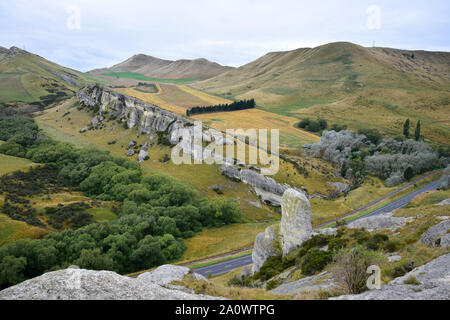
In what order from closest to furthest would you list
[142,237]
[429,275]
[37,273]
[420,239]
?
[429,275] < [420,239] < [37,273] < [142,237]

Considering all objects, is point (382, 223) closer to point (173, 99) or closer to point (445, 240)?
point (445, 240)

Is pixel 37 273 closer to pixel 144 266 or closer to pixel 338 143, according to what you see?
pixel 144 266

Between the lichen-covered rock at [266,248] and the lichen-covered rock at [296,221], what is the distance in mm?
1977

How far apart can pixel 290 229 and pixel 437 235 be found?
12.7m

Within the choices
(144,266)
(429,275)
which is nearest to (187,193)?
(144,266)

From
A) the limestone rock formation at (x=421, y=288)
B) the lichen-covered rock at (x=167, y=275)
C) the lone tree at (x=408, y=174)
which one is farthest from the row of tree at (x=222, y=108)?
the limestone rock formation at (x=421, y=288)

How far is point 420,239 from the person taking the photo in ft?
69.7

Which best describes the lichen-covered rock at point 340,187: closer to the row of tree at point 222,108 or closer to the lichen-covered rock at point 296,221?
the lichen-covered rock at point 296,221

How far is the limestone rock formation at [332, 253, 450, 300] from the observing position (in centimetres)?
1200

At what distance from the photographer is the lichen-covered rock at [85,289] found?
41.2 ft

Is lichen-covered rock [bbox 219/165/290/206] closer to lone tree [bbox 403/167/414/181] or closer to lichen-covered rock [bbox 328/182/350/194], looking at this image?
lichen-covered rock [bbox 328/182/350/194]

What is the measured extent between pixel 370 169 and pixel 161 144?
72231 millimetres

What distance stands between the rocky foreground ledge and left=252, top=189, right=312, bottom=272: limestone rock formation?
16594 millimetres

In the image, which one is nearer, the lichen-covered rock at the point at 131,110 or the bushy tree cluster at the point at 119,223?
the bushy tree cluster at the point at 119,223
